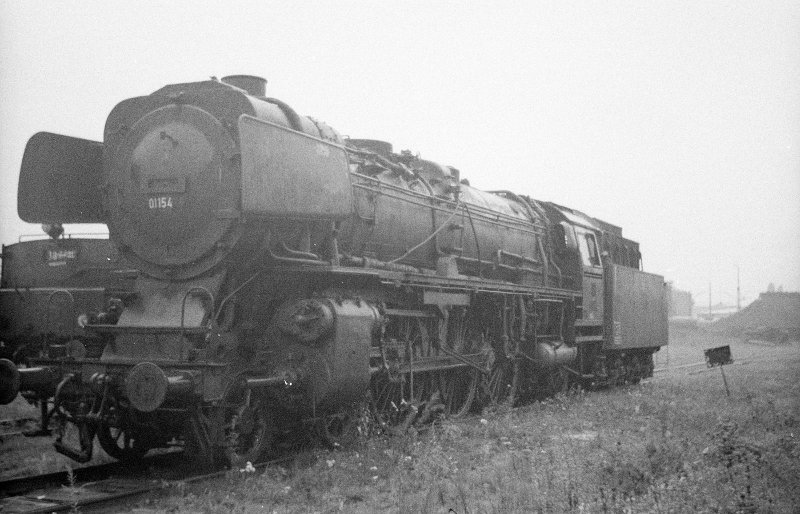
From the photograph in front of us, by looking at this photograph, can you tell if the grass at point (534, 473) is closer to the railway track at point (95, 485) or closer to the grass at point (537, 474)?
the grass at point (537, 474)

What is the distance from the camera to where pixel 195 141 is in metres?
8.08

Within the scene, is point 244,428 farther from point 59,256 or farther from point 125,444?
point 59,256

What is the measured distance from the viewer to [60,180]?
9.10 meters

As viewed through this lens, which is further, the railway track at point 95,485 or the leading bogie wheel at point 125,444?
the leading bogie wheel at point 125,444

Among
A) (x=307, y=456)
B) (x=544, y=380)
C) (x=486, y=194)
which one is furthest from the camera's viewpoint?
(x=544, y=380)

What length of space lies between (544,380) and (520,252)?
2.58 m

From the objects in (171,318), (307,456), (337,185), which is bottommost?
(307,456)

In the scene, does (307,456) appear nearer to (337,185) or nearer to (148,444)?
(148,444)

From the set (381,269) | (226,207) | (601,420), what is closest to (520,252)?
(601,420)

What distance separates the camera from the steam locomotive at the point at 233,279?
7609mm

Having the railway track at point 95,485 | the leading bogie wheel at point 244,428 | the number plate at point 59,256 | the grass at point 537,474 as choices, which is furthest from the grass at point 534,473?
the number plate at point 59,256

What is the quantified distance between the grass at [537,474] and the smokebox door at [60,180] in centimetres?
390

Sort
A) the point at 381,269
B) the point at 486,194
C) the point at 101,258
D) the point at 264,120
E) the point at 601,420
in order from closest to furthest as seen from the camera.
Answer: the point at 264,120
the point at 381,269
the point at 601,420
the point at 101,258
the point at 486,194

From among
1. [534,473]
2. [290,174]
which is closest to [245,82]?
[290,174]
